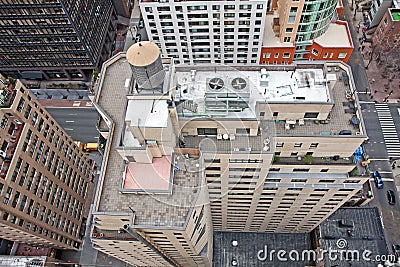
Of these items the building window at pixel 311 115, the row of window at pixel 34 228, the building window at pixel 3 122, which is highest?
the building window at pixel 3 122

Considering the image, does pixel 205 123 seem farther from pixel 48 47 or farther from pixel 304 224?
pixel 48 47

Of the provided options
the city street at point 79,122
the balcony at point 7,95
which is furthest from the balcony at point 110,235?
the city street at point 79,122

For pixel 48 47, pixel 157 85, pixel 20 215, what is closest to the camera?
pixel 157 85

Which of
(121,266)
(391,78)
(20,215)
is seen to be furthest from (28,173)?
(391,78)

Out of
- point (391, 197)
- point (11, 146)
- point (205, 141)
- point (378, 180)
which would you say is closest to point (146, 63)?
point (205, 141)

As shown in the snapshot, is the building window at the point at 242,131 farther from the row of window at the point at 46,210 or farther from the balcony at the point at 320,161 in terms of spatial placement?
the row of window at the point at 46,210

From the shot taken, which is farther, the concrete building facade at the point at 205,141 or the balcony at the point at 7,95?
the balcony at the point at 7,95

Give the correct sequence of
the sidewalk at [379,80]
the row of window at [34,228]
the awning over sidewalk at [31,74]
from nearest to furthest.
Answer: the row of window at [34,228] → the sidewalk at [379,80] → the awning over sidewalk at [31,74]
